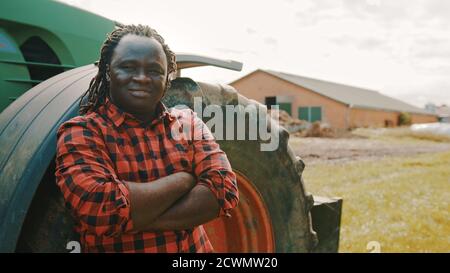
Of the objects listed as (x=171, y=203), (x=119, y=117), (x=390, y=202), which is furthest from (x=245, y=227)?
(x=390, y=202)

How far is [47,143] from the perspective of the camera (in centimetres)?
183

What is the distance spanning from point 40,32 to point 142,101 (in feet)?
4.02

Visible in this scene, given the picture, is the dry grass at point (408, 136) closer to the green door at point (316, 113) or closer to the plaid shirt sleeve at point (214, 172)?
the green door at point (316, 113)

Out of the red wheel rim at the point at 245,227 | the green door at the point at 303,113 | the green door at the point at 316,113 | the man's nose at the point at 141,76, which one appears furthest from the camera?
the green door at the point at 303,113

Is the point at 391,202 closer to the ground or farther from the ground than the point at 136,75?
closer to the ground

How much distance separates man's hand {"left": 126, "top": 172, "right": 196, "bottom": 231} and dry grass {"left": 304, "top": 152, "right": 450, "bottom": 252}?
360 cm

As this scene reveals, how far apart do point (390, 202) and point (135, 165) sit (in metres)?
6.22

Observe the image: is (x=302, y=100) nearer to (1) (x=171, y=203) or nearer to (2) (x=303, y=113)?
(2) (x=303, y=113)

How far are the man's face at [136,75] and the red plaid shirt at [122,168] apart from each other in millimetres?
50

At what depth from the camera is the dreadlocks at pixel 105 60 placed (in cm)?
190

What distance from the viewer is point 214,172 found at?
1.87 meters

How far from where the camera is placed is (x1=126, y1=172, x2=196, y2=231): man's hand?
65.8 inches

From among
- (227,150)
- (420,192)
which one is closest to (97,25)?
(227,150)
